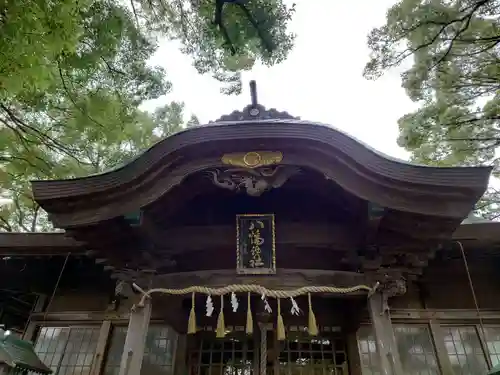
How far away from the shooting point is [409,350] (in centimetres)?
582

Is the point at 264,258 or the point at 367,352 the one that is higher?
the point at 264,258

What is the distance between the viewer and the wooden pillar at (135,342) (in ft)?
14.3

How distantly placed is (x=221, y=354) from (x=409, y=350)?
116 inches

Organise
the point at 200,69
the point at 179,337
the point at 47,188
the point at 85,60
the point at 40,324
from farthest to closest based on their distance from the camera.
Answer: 1. the point at 200,69
2. the point at 85,60
3. the point at 40,324
4. the point at 179,337
5. the point at 47,188

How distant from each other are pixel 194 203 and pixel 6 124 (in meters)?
6.30

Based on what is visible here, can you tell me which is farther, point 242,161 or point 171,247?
point 171,247

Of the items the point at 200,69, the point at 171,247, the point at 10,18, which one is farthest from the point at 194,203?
the point at 200,69

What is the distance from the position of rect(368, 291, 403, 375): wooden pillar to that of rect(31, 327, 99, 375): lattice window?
4.47 metres

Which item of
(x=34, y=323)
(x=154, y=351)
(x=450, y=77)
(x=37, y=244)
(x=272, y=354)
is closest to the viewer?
(x=272, y=354)

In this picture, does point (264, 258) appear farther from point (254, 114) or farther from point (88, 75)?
→ point (88, 75)

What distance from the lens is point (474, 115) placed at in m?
10.4

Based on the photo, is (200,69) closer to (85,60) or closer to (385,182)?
(85,60)

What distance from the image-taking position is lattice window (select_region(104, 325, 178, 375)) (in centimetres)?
584

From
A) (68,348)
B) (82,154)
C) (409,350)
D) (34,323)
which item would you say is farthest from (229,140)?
(82,154)
